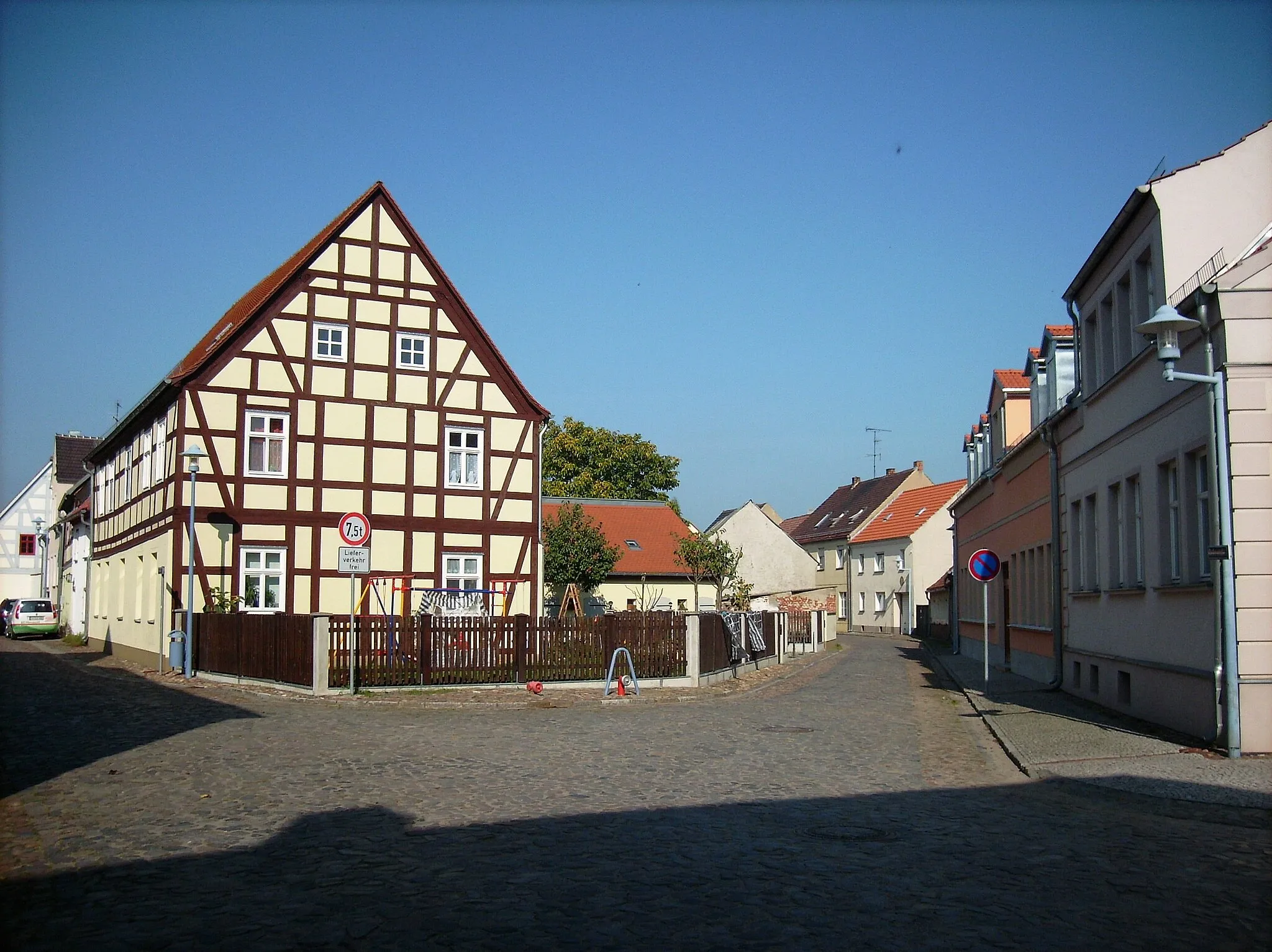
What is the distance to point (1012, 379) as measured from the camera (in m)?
33.9

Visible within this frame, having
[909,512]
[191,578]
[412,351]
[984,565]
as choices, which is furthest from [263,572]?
[909,512]

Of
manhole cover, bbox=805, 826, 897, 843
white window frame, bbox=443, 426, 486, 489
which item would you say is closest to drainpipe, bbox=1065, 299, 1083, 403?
manhole cover, bbox=805, 826, 897, 843

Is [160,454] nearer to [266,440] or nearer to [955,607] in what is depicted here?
[266,440]

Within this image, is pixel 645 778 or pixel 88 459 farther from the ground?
pixel 88 459

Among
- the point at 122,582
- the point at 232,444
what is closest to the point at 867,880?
the point at 232,444

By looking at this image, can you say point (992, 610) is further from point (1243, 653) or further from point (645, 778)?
point (645, 778)

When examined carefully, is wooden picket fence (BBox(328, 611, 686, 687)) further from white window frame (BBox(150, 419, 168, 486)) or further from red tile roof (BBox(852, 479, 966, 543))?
red tile roof (BBox(852, 479, 966, 543))

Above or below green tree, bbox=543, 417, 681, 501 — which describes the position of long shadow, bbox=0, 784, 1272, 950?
below

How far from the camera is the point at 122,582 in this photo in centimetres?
3528

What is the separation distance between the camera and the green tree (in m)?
70.9

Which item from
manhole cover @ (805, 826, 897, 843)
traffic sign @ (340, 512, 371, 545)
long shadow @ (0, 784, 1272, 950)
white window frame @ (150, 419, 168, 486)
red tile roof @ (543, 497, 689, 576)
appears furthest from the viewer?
red tile roof @ (543, 497, 689, 576)

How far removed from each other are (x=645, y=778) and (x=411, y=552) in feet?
67.8

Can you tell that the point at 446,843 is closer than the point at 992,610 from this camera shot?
Yes

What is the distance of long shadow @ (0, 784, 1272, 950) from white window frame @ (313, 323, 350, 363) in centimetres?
2290
